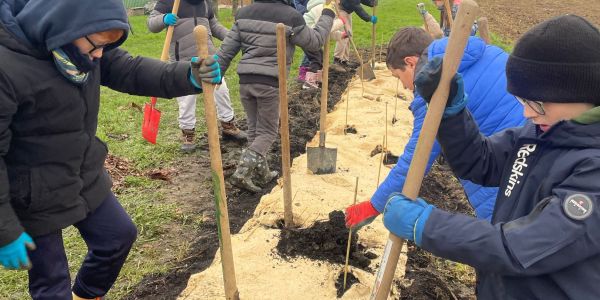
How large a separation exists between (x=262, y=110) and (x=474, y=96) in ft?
7.22

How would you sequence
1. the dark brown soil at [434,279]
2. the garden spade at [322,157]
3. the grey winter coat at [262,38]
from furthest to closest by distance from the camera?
the garden spade at [322,157]
the grey winter coat at [262,38]
the dark brown soil at [434,279]

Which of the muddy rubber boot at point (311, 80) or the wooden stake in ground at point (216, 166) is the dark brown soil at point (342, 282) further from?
the muddy rubber boot at point (311, 80)

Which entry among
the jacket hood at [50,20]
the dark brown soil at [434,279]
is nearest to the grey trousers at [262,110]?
the dark brown soil at [434,279]

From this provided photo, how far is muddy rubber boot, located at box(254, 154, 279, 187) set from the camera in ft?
14.8

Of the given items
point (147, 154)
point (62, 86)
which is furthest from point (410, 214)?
point (147, 154)

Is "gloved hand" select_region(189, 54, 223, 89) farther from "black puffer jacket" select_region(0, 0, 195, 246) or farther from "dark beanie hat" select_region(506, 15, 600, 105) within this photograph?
"dark beanie hat" select_region(506, 15, 600, 105)

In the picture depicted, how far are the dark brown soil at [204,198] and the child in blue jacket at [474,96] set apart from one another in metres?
1.33

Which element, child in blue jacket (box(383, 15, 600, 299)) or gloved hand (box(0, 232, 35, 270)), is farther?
gloved hand (box(0, 232, 35, 270))

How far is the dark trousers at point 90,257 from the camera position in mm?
2217

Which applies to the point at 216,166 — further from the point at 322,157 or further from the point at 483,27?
the point at 483,27

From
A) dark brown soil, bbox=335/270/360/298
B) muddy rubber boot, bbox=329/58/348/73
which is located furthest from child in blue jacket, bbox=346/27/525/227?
muddy rubber boot, bbox=329/58/348/73

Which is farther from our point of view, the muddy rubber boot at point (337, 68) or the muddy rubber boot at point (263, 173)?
the muddy rubber boot at point (337, 68)

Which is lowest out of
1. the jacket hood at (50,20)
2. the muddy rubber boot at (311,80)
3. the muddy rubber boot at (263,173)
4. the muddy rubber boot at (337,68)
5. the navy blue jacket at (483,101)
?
the muddy rubber boot at (337,68)

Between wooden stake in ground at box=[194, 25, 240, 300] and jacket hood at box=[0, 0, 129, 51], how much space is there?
17.2 inches
